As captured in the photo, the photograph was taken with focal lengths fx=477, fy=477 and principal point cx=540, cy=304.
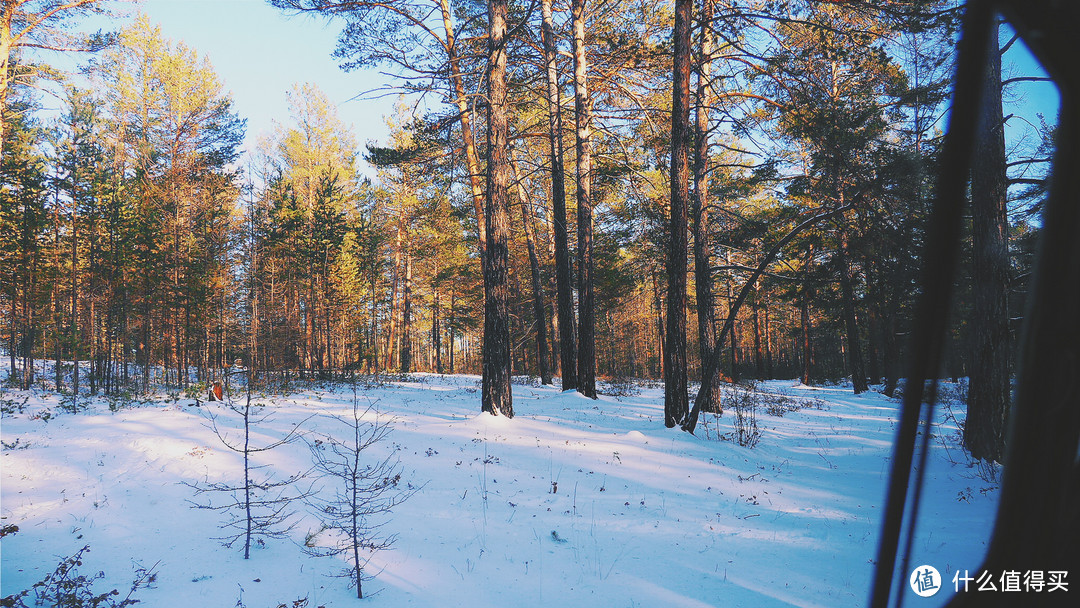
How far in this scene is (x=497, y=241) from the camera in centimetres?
958

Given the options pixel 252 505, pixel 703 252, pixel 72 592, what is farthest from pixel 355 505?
pixel 703 252

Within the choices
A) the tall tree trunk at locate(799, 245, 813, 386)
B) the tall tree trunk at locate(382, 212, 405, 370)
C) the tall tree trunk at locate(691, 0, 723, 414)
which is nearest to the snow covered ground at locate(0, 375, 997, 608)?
the tall tree trunk at locate(691, 0, 723, 414)

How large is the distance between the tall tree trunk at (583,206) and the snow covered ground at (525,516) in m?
4.17

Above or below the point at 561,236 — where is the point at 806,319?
below

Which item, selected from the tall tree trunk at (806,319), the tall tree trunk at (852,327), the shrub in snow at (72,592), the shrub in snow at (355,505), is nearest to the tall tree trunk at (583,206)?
the shrub in snow at (355,505)

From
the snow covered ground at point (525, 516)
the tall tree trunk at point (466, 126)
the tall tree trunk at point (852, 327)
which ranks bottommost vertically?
the snow covered ground at point (525, 516)

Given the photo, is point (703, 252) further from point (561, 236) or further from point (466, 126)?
point (466, 126)

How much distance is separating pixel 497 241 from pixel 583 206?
519cm

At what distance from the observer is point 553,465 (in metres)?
7.14

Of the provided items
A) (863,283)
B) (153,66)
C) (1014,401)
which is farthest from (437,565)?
(153,66)

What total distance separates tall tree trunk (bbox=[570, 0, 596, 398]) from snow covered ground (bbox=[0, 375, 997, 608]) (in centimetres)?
417

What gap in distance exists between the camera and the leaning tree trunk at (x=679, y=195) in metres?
8.70

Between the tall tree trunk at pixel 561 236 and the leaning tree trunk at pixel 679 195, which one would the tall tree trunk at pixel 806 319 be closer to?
the tall tree trunk at pixel 561 236

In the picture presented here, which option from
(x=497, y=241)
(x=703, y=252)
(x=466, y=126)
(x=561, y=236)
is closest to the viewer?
(x=497, y=241)
